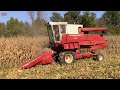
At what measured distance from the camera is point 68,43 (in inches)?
417

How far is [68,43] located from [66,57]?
2.03ft

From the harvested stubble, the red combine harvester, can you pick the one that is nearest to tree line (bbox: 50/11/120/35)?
the red combine harvester

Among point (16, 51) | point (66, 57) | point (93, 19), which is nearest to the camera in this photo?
point (66, 57)

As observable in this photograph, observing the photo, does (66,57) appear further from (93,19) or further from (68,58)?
(93,19)

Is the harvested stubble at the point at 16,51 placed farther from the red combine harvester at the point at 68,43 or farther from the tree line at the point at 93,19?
the tree line at the point at 93,19

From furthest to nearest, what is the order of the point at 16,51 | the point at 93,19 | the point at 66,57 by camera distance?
the point at 93,19 → the point at 16,51 → the point at 66,57

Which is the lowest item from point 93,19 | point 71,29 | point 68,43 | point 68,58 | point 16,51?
point 68,58

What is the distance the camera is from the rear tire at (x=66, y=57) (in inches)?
400

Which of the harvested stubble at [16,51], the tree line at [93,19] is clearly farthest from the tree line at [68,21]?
the harvested stubble at [16,51]

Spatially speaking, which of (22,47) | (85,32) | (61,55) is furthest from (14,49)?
(85,32)

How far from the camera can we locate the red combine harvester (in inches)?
404

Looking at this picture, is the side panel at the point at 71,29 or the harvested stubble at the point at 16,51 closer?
the harvested stubble at the point at 16,51

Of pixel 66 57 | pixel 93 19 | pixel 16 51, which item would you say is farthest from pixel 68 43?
pixel 93 19

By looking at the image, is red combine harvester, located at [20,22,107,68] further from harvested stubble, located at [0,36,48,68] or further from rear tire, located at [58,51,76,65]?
harvested stubble, located at [0,36,48,68]
